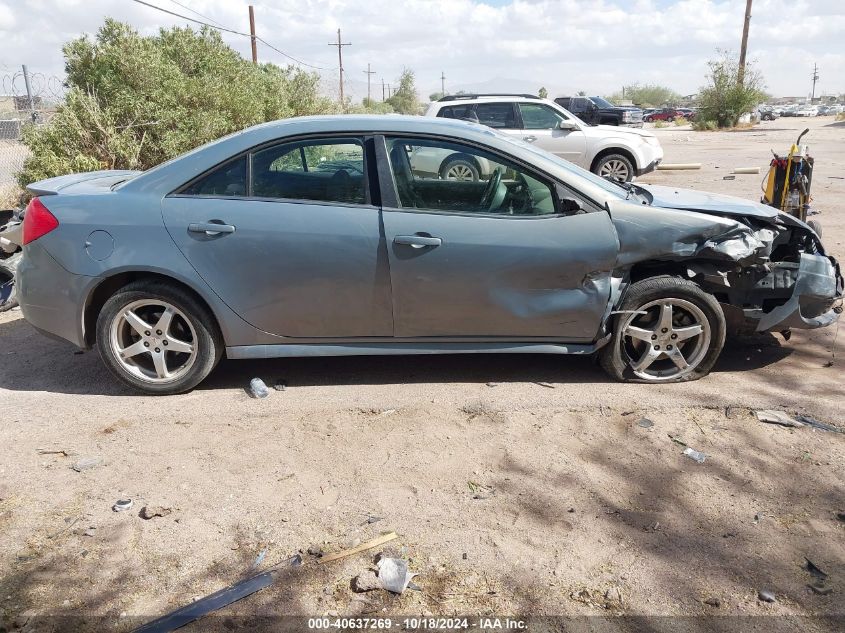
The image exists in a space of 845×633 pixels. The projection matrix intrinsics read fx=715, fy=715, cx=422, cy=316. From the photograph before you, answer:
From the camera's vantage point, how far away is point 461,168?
460 centimetres

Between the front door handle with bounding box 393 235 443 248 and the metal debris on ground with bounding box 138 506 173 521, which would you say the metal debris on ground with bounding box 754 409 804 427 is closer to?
the front door handle with bounding box 393 235 443 248

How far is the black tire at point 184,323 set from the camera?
439 cm

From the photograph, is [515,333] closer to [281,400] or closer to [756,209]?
[281,400]

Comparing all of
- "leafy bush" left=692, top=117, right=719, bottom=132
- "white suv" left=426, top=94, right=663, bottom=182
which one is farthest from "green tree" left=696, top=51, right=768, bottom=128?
"white suv" left=426, top=94, right=663, bottom=182

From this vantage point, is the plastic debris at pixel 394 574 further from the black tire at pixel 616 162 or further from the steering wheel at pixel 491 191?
the black tire at pixel 616 162

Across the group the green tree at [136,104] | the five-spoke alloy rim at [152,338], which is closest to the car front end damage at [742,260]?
the five-spoke alloy rim at [152,338]

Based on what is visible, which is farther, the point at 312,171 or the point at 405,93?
the point at 405,93

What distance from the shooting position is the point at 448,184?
459cm

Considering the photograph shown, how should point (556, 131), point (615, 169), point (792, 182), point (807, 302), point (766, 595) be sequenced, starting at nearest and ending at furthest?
point (766, 595) → point (807, 302) → point (792, 182) → point (556, 131) → point (615, 169)

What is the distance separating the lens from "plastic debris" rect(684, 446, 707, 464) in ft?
12.3

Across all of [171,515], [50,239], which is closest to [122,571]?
[171,515]

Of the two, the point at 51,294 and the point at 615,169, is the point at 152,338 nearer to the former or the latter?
the point at 51,294

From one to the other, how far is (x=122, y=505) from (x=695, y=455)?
290 cm

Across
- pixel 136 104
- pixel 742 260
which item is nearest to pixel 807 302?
pixel 742 260
